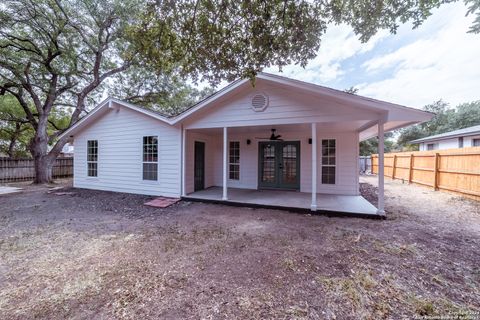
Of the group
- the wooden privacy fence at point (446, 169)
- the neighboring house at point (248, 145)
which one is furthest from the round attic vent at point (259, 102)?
the wooden privacy fence at point (446, 169)

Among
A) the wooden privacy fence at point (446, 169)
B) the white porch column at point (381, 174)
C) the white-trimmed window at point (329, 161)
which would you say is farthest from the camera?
the white-trimmed window at point (329, 161)

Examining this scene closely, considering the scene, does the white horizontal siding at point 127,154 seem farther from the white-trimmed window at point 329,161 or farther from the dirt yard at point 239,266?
the white-trimmed window at point 329,161

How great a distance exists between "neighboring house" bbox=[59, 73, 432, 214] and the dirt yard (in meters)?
1.61

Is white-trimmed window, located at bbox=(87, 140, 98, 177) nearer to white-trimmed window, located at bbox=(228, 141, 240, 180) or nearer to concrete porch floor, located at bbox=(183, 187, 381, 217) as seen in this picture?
concrete porch floor, located at bbox=(183, 187, 381, 217)

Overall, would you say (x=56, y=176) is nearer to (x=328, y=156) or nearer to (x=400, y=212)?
(x=328, y=156)

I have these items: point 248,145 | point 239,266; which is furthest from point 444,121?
point 239,266

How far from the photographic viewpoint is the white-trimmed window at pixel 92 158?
9297 mm

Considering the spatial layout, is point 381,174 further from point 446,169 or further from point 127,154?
point 127,154

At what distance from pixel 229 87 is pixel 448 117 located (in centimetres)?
3387

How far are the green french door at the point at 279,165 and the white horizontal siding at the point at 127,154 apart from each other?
3.42m

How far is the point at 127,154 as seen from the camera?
839 centimetres

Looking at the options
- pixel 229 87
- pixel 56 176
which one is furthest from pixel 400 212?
pixel 56 176

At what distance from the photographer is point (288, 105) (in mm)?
5938

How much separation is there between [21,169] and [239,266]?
1614cm
